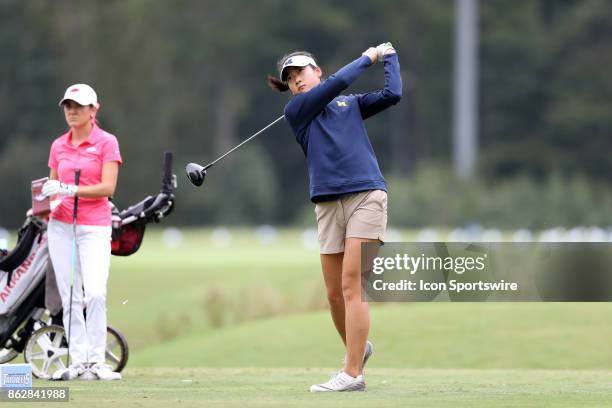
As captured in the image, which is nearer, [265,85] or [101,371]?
[101,371]

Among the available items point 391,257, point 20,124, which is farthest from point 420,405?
point 20,124

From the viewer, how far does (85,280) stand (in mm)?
10578

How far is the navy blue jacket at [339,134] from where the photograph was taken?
9625 mm

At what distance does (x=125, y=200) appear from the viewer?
195ft

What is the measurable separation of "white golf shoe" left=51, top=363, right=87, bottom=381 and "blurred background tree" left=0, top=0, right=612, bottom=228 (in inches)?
1858

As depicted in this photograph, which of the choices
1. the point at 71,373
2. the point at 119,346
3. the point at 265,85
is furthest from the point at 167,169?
the point at 265,85

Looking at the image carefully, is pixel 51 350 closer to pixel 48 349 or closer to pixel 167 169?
pixel 48 349

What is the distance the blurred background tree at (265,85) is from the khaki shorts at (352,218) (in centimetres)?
4815

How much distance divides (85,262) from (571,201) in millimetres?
38906

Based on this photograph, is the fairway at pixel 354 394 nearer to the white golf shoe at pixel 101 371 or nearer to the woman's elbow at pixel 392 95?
the white golf shoe at pixel 101 371

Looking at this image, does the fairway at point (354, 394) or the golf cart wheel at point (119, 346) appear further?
the golf cart wheel at point (119, 346)

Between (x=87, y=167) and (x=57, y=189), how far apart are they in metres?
0.35

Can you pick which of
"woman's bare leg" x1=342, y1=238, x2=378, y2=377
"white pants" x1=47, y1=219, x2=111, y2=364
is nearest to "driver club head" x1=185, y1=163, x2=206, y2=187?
"white pants" x1=47, y1=219, x2=111, y2=364

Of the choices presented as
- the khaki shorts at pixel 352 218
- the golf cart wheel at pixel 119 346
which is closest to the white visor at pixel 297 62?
the khaki shorts at pixel 352 218
